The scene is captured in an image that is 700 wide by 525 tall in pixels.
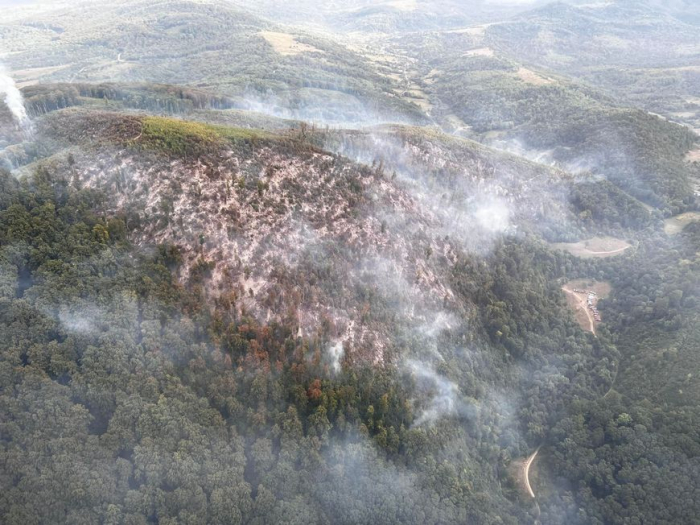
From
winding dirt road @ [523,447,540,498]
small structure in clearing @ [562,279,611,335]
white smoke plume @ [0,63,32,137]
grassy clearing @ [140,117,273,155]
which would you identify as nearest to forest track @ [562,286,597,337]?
small structure in clearing @ [562,279,611,335]

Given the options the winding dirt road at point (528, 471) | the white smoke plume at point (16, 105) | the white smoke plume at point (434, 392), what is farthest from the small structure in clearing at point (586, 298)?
the white smoke plume at point (16, 105)

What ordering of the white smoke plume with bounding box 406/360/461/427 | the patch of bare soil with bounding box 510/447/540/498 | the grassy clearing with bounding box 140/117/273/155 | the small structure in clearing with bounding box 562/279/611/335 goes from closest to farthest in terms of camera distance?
the white smoke plume with bounding box 406/360/461/427, the patch of bare soil with bounding box 510/447/540/498, the grassy clearing with bounding box 140/117/273/155, the small structure in clearing with bounding box 562/279/611/335

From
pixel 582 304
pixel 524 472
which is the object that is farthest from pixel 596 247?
pixel 524 472

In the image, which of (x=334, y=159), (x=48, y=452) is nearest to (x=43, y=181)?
(x=48, y=452)

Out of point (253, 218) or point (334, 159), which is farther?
point (334, 159)

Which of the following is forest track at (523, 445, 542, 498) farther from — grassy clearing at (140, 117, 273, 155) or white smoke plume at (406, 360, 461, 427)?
grassy clearing at (140, 117, 273, 155)

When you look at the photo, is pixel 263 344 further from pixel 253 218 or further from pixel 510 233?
pixel 510 233
